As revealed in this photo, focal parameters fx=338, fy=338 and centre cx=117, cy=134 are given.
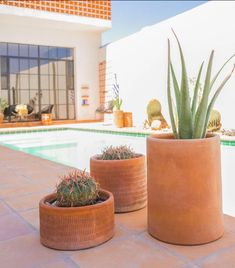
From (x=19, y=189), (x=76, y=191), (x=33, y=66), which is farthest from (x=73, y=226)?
(x=33, y=66)

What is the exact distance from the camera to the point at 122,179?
2.18 m

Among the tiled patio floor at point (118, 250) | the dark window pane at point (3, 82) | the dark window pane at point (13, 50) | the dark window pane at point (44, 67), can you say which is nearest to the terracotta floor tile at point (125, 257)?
the tiled patio floor at point (118, 250)

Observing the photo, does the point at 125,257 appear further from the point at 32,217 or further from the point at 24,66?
the point at 24,66

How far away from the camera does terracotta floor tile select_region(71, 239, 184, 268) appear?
1498mm

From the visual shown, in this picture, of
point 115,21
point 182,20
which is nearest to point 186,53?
point 182,20

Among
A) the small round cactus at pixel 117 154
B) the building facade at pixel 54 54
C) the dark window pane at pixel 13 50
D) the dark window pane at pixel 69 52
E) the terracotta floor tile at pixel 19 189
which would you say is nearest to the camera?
the small round cactus at pixel 117 154

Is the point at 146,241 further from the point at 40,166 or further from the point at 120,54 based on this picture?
the point at 120,54

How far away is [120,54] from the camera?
442 inches

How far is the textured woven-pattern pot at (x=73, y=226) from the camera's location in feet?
5.36

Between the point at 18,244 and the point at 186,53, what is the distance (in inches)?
289

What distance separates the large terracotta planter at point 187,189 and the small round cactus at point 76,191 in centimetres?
33

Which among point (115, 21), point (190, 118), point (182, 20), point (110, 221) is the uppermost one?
point (115, 21)

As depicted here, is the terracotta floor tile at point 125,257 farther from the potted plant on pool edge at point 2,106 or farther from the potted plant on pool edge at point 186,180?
the potted plant on pool edge at point 2,106

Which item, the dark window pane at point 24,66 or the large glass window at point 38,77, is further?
the dark window pane at point 24,66
